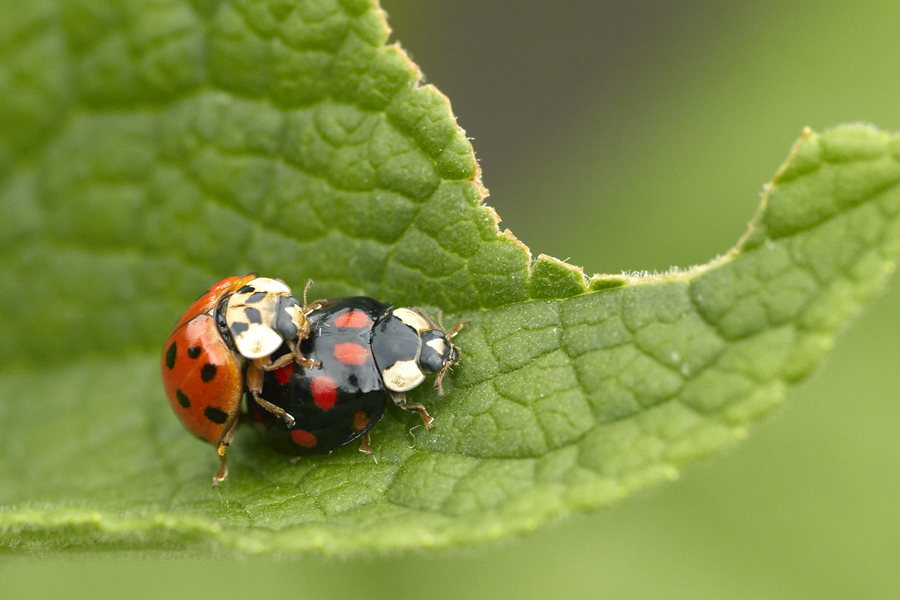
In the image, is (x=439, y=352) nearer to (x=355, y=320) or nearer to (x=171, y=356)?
(x=355, y=320)

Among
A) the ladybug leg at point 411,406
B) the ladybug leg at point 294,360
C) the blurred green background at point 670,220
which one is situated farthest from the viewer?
the blurred green background at point 670,220

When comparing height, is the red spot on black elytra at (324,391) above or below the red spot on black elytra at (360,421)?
above

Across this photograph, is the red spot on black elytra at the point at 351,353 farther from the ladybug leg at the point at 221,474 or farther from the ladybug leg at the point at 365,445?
the ladybug leg at the point at 221,474

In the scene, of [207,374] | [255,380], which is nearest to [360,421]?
[255,380]

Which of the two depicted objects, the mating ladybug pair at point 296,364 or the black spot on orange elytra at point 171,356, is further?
the black spot on orange elytra at point 171,356

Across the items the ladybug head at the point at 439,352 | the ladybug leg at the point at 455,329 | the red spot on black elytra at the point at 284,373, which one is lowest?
the red spot on black elytra at the point at 284,373

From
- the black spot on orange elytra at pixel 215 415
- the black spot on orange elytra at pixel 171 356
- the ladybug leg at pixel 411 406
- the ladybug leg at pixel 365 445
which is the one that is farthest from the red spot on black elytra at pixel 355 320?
the black spot on orange elytra at pixel 171 356

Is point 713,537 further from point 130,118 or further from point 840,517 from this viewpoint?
point 130,118

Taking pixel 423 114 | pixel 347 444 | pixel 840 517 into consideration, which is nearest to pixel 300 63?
pixel 423 114
